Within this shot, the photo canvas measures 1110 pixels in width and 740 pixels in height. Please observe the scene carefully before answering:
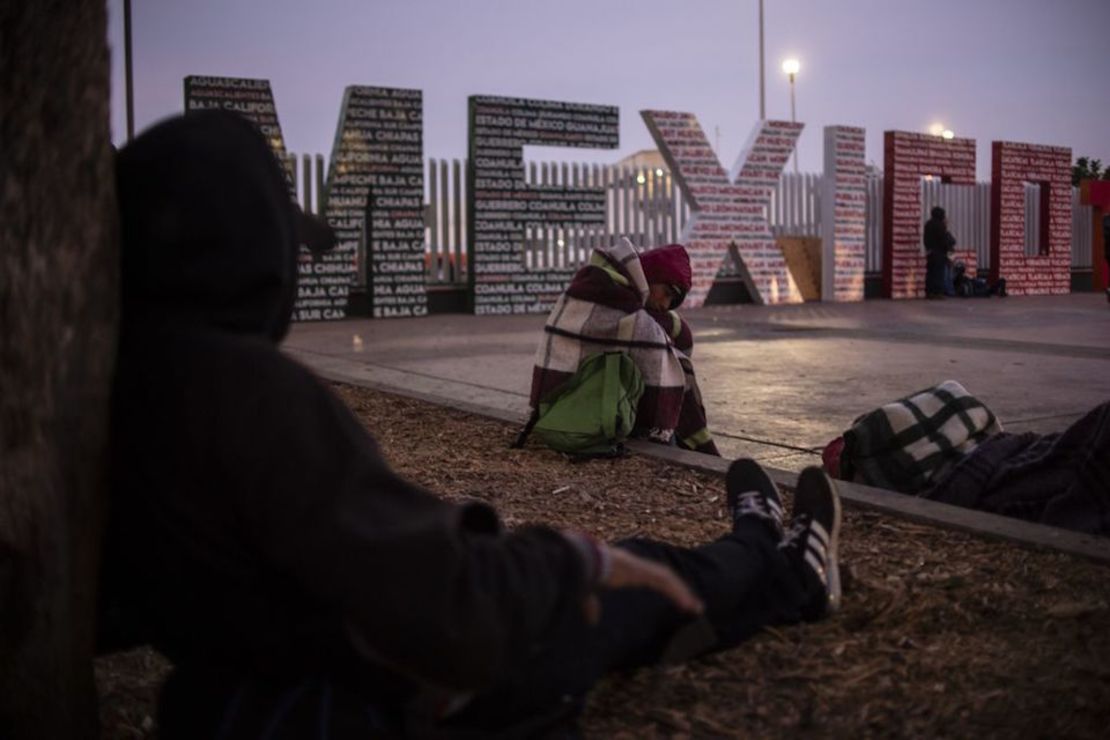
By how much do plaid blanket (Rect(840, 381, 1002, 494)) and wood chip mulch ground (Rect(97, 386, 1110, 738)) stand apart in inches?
15.5

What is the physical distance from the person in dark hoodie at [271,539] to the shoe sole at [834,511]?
1.09m

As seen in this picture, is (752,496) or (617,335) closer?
(752,496)

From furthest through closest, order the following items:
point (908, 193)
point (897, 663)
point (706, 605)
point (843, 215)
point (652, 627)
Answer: point (908, 193) → point (843, 215) → point (897, 663) → point (706, 605) → point (652, 627)

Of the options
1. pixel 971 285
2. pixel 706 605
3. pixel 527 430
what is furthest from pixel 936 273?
pixel 706 605

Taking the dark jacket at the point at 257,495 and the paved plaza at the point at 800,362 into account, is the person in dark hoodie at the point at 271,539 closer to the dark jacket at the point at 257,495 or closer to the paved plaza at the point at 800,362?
the dark jacket at the point at 257,495

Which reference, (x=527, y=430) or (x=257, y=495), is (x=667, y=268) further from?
(x=257, y=495)

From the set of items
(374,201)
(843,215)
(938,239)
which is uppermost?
(843,215)

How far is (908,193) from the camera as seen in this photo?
20.0 meters

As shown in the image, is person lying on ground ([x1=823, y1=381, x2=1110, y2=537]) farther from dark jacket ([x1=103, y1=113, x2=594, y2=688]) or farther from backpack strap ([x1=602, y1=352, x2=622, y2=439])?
dark jacket ([x1=103, y1=113, x2=594, y2=688])

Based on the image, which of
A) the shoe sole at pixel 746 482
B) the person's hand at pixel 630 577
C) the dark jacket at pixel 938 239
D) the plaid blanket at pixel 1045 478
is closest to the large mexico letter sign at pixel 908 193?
the dark jacket at pixel 938 239

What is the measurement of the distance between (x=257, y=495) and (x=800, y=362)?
8.14 metres

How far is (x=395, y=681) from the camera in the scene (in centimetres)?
172

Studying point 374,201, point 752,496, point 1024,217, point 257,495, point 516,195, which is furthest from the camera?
point 1024,217

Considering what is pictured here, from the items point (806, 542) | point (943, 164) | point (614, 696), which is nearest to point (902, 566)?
point (806, 542)
